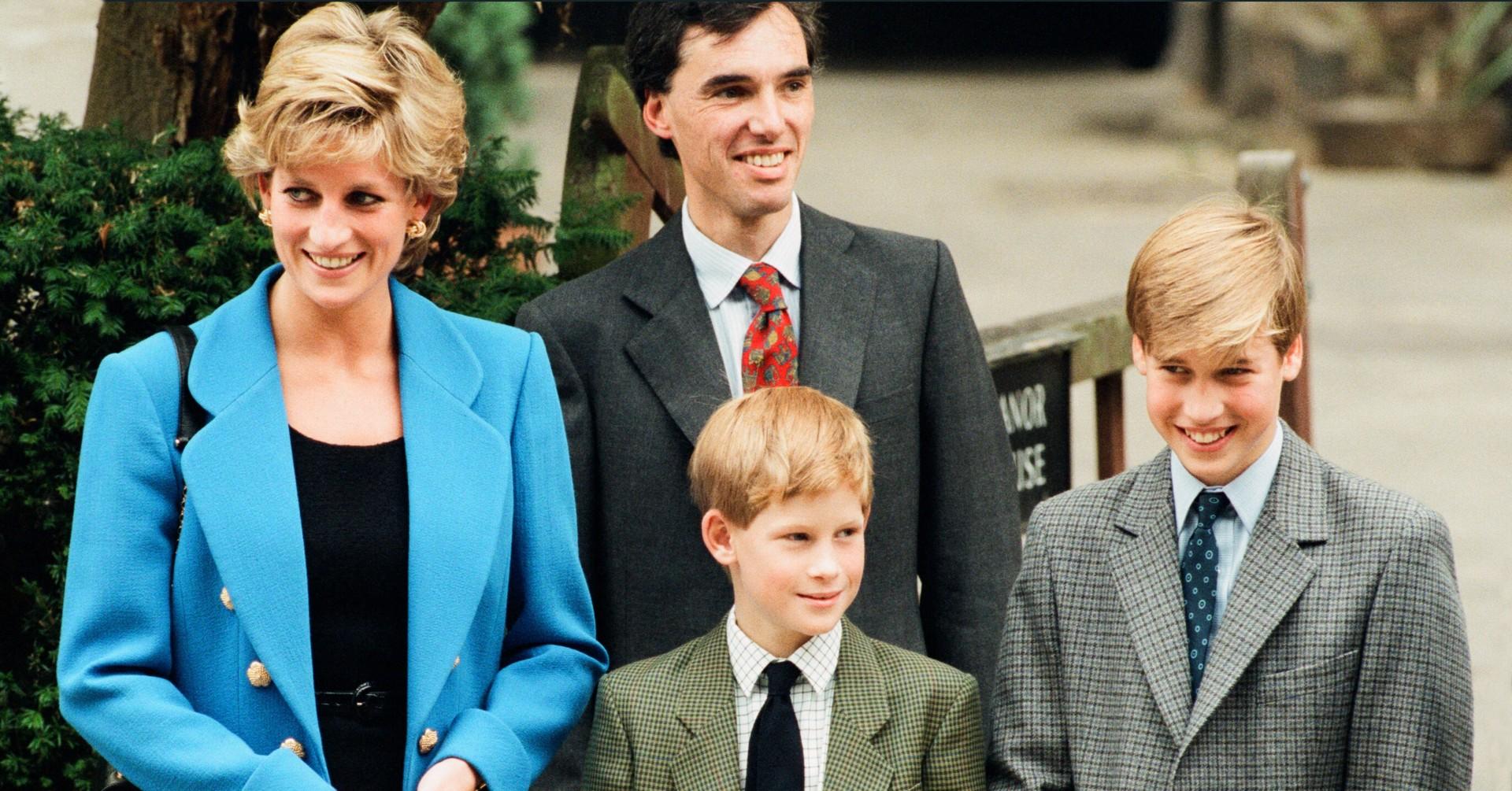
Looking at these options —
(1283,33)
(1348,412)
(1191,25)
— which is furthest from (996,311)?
(1191,25)

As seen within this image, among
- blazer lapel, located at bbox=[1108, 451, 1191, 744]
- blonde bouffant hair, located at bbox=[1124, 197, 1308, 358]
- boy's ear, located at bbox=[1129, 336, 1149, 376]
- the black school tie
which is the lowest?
the black school tie

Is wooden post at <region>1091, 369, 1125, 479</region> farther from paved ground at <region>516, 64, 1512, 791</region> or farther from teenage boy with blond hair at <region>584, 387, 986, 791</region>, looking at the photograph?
teenage boy with blond hair at <region>584, 387, 986, 791</region>

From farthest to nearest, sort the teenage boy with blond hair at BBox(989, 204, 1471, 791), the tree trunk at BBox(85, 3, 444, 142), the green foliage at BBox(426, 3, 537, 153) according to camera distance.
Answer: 1. the green foliage at BBox(426, 3, 537, 153)
2. the tree trunk at BBox(85, 3, 444, 142)
3. the teenage boy with blond hair at BBox(989, 204, 1471, 791)

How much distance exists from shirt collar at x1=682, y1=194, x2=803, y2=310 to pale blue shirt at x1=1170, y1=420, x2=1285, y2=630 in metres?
0.76

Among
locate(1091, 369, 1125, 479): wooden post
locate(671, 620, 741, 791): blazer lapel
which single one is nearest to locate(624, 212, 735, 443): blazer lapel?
locate(671, 620, 741, 791): blazer lapel

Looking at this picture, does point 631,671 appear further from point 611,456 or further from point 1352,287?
point 1352,287

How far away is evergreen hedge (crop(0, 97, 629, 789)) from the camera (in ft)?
12.1

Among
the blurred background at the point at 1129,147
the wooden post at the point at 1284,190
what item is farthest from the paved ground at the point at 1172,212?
the wooden post at the point at 1284,190

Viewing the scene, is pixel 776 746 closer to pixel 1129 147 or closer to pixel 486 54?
pixel 486 54

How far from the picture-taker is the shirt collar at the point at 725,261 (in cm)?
325

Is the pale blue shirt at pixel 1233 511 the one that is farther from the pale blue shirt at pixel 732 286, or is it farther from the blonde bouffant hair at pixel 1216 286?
the pale blue shirt at pixel 732 286

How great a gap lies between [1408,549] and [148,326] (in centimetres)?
236

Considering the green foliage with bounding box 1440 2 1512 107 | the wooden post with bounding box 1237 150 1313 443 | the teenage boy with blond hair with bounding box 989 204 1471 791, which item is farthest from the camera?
the green foliage with bounding box 1440 2 1512 107

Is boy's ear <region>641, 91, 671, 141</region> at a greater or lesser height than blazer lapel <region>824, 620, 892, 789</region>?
greater
